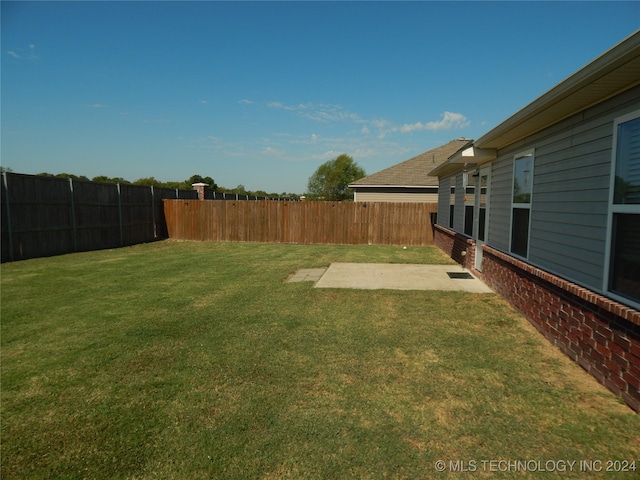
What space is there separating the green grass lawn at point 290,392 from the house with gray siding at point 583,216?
349mm

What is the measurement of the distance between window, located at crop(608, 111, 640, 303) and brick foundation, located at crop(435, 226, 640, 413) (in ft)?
0.72

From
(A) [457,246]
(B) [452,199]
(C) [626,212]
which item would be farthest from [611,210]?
(B) [452,199]

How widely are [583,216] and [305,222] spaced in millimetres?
12540

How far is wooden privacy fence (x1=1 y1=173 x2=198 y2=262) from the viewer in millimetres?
10414

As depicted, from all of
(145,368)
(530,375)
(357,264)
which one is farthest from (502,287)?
(145,368)

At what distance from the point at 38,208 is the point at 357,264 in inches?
394

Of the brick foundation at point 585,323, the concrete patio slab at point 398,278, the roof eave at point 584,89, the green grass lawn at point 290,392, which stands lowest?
the green grass lawn at point 290,392

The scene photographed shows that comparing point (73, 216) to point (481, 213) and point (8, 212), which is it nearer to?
point (8, 212)

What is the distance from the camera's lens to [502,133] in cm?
570

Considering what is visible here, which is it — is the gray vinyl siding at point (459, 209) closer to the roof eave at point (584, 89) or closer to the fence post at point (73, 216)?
the roof eave at point (584, 89)

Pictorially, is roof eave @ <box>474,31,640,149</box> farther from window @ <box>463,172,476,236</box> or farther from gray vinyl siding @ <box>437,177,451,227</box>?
gray vinyl siding @ <box>437,177,451,227</box>

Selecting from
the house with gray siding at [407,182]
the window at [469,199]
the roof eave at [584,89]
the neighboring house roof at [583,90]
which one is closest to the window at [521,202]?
the neighboring house roof at [583,90]

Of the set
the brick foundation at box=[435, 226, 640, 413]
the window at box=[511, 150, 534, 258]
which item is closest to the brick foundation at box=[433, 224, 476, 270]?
the window at box=[511, 150, 534, 258]

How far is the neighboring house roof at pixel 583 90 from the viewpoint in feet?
8.80
